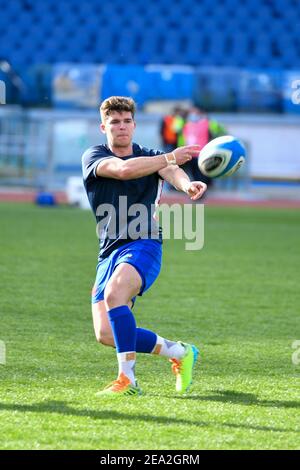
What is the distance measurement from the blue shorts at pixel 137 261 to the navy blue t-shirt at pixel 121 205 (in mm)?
44

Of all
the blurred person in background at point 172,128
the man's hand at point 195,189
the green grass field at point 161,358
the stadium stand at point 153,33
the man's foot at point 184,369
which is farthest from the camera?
Answer: the stadium stand at point 153,33

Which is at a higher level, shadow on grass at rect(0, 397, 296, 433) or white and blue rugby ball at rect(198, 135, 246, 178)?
white and blue rugby ball at rect(198, 135, 246, 178)

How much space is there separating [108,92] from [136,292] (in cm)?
1766

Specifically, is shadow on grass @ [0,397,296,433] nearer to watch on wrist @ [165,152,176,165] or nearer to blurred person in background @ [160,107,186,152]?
watch on wrist @ [165,152,176,165]

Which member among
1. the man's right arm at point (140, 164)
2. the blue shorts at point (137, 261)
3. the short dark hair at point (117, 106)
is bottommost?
the blue shorts at point (137, 261)

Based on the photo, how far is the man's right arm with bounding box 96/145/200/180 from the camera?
17.9ft

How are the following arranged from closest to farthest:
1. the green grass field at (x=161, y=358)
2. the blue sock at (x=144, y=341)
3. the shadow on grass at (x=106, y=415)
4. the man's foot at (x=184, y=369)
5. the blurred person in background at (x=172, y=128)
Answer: the green grass field at (x=161, y=358) < the shadow on grass at (x=106, y=415) < the man's foot at (x=184, y=369) < the blue sock at (x=144, y=341) < the blurred person in background at (x=172, y=128)

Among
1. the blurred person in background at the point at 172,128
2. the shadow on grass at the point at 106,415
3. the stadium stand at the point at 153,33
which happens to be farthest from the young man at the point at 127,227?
the stadium stand at the point at 153,33

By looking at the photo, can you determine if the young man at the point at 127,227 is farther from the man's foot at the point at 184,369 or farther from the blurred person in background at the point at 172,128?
the blurred person in background at the point at 172,128

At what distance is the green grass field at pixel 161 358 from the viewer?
446 cm

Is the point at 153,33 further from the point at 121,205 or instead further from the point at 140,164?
the point at 140,164

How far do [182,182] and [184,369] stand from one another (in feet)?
3.43

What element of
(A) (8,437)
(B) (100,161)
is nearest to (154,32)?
(B) (100,161)

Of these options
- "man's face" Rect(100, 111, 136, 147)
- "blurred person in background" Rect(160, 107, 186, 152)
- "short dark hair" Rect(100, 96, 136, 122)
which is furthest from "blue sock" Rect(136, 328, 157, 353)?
"blurred person in background" Rect(160, 107, 186, 152)
